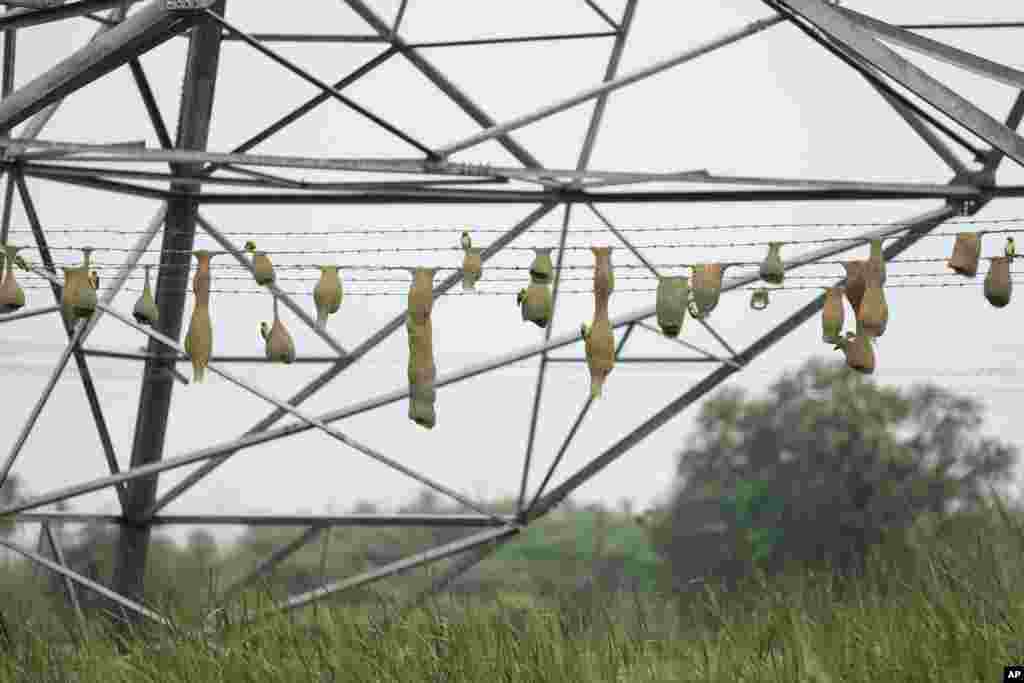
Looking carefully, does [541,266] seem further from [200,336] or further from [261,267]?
[200,336]

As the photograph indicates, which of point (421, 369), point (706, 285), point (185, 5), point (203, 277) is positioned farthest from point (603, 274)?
point (185, 5)

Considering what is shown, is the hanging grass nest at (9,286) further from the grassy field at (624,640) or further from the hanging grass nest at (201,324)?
the grassy field at (624,640)

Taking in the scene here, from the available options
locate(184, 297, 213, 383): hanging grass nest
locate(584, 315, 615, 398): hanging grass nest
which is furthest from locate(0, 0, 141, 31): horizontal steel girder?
locate(584, 315, 615, 398): hanging grass nest

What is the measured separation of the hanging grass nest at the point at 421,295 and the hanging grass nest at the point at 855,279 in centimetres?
235

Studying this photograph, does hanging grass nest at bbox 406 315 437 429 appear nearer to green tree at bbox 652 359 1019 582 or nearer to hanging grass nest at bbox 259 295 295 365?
hanging grass nest at bbox 259 295 295 365

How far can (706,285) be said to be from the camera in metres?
→ 8.86

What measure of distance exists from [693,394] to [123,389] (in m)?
25.4

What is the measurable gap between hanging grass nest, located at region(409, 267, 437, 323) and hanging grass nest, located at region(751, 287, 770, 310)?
6.85ft

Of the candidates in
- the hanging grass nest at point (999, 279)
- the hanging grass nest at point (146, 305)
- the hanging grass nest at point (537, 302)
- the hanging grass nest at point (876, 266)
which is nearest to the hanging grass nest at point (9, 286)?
the hanging grass nest at point (146, 305)

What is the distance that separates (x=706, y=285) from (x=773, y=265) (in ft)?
1.48

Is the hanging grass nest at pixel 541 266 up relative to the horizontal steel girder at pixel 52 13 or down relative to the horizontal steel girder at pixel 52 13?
down

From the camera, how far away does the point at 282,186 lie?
445 inches

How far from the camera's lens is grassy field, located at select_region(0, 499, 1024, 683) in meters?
7.25

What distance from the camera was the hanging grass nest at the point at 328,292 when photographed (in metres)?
9.41
